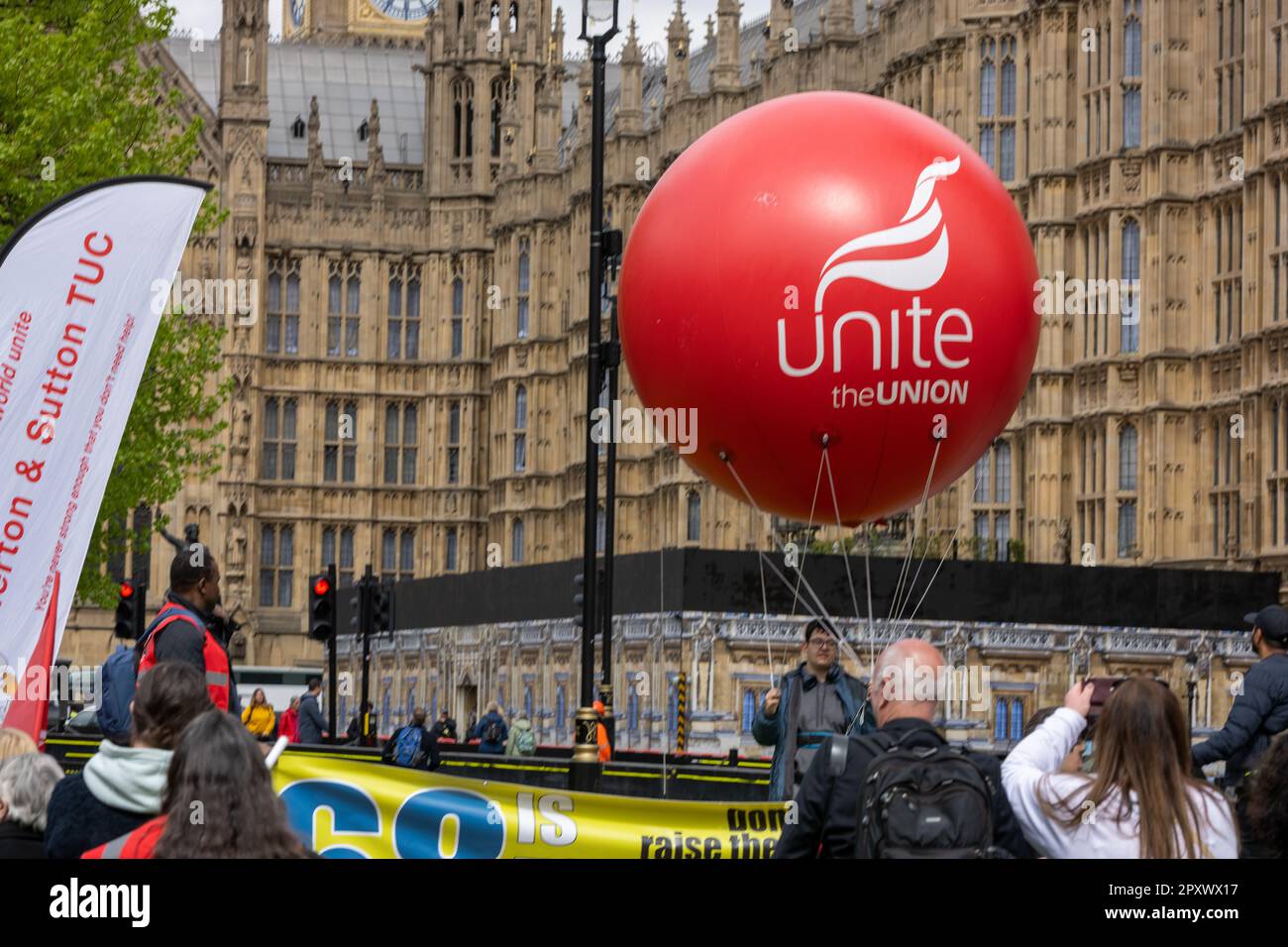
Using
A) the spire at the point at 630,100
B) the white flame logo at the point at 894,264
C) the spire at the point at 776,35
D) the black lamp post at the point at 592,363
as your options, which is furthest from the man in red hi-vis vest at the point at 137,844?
the spire at the point at 630,100

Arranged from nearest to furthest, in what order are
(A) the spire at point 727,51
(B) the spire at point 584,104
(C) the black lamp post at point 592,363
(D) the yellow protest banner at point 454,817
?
(D) the yellow protest banner at point 454,817 < (C) the black lamp post at point 592,363 < (A) the spire at point 727,51 < (B) the spire at point 584,104

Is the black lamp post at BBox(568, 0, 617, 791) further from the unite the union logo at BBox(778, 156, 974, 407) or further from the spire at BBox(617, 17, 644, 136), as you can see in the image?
the spire at BBox(617, 17, 644, 136)

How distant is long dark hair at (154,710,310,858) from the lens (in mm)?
5777

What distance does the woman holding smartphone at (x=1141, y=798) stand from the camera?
21.2 ft

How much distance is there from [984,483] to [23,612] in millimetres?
31622

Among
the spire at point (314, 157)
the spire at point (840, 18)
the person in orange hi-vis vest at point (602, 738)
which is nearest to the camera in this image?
the person in orange hi-vis vest at point (602, 738)

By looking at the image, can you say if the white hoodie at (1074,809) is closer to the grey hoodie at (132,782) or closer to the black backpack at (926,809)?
the black backpack at (926,809)

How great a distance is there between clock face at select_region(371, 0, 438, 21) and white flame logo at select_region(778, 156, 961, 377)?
7846 centimetres

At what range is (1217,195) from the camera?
37.1 meters

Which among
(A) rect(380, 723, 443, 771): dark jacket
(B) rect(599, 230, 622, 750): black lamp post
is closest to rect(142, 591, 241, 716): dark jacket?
(B) rect(599, 230, 622, 750): black lamp post

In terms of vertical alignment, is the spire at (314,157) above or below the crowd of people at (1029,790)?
above

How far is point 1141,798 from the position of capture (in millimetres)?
6461

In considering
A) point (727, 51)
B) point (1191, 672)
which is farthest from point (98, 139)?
point (727, 51)

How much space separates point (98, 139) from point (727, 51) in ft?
102
